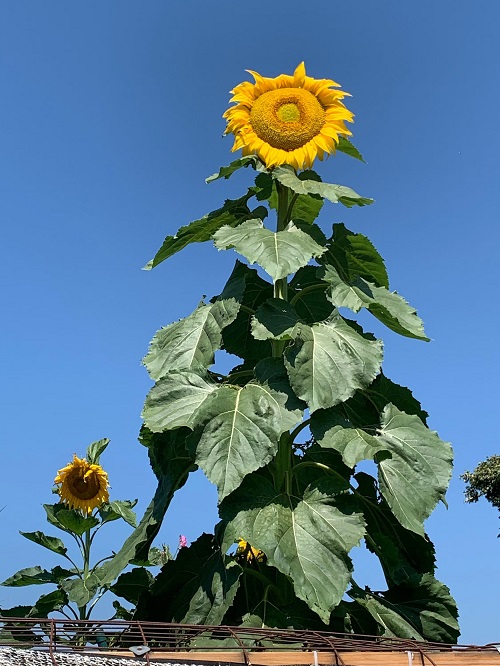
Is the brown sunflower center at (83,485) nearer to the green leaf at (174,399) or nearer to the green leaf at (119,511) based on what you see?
the green leaf at (119,511)

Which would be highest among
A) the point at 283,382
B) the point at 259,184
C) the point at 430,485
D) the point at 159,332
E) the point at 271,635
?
the point at 259,184

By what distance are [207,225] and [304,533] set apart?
1.41 m

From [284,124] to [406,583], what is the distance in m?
1.94

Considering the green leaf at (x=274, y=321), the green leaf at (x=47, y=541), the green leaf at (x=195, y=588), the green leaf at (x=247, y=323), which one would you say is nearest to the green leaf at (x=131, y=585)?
the green leaf at (x=195, y=588)

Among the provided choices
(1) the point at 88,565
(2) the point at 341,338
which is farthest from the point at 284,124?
(1) the point at 88,565

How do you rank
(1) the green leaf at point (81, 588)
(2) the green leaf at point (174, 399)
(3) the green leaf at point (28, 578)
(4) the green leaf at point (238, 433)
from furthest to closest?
(3) the green leaf at point (28, 578) < (1) the green leaf at point (81, 588) < (2) the green leaf at point (174, 399) < (4) the green leaf at point (238, 433)

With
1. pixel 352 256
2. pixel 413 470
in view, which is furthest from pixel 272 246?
pixel 413 470

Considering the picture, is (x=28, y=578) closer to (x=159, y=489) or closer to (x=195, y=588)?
(x=159, y=489)

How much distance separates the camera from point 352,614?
3033 mm

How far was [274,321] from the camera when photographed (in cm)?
291

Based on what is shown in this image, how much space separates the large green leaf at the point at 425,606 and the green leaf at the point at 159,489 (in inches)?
32.7

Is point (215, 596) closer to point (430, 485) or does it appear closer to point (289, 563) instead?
point (289, 563)

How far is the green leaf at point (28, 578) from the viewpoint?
448 centimetres

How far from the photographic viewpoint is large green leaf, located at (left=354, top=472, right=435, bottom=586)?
10.1 ft
